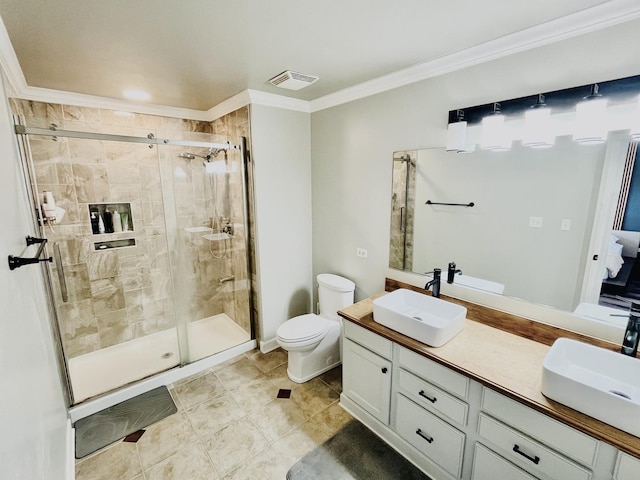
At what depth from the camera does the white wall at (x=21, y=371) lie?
0.88 m

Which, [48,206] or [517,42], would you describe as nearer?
[517,42]

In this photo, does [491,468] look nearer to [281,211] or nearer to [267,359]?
[267,359]

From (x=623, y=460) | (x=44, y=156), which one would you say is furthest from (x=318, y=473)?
(x=44, y=156)

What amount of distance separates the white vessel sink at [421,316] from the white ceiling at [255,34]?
1.56 metres

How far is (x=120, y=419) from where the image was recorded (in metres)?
2.17

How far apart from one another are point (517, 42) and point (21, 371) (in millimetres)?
2688

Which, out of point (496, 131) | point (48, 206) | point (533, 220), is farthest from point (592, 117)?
point (48, 206)

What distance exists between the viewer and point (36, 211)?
2.21m

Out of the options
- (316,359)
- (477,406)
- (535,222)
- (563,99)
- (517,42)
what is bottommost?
(316,359)

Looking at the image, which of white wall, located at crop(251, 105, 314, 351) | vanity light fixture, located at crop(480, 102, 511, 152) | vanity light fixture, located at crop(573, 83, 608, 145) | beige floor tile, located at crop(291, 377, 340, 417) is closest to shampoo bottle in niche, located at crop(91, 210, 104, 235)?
white wall, located at crop(251, 105, 314, 351)

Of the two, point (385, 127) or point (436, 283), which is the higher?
point (385, 127)

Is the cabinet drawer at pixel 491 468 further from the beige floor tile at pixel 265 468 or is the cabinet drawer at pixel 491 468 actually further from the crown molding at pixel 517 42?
the crown molding at pixel 517 42

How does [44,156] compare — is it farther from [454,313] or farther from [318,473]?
[454,313]

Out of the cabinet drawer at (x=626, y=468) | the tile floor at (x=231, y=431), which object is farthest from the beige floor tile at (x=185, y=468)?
the cabinet drawer at (x=626, y=468)
